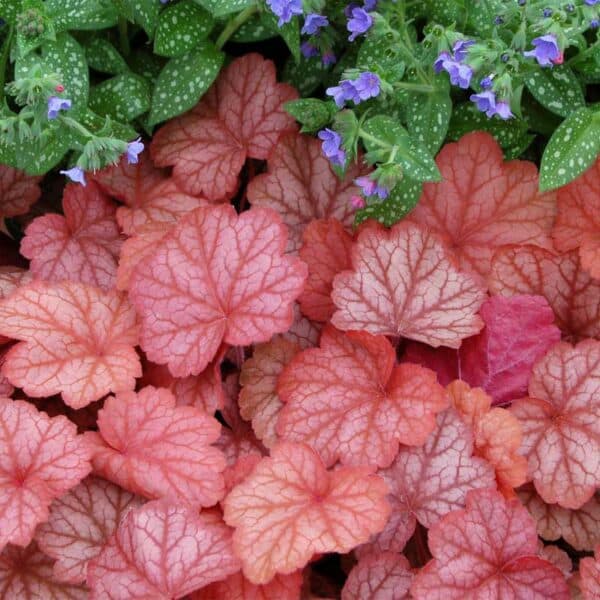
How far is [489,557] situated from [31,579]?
0.63 metres

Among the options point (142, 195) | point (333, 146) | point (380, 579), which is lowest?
point (380, 579)

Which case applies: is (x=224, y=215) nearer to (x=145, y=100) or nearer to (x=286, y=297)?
(x=286, y=297)

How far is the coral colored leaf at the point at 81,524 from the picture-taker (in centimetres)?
115

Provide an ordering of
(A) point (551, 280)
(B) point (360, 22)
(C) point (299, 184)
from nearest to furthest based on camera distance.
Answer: (B) point (360, 22)
(A) point (551, 280)
(C) point (299, 184)

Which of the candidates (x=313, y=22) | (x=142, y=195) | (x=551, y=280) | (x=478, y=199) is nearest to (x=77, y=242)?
(x=142, y=195)

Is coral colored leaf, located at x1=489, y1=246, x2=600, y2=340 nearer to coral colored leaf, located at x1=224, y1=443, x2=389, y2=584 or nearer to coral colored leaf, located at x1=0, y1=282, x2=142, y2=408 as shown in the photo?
coral colored leaf, located at x1=224, y1=443, x2=389, y2=584

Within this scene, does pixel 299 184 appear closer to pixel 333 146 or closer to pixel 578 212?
pixel 333 146

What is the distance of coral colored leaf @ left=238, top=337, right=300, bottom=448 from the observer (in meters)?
1.25

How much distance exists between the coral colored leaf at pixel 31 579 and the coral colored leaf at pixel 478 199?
778 millimetres

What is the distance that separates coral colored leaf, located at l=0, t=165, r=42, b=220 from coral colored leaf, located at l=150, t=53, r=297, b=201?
23cm

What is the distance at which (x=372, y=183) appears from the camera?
4.12 ft

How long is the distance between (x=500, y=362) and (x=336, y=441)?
30cm

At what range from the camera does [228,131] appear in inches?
59.0

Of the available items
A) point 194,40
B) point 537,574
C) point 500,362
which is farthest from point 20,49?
point 537,574
